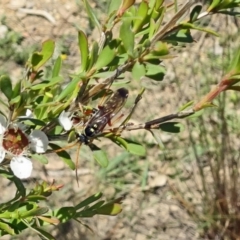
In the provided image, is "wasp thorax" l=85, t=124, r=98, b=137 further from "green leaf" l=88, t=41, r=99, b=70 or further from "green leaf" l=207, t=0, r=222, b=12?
"green leaf" l=207, t=0, r=222, b=12

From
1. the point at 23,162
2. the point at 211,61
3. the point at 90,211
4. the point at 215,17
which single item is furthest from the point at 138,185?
the point at 23,162

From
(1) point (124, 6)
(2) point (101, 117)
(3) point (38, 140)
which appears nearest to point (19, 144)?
(3) point (38, 140)

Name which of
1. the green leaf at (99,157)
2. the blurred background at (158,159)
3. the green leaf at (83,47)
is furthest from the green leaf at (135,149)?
the blurred background at (158,159)

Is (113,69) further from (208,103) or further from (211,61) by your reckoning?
(211,61)

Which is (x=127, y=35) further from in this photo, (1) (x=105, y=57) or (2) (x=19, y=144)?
(2) (x=19, y=144)

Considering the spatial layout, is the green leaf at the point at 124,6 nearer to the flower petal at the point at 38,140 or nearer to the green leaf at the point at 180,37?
the green leaf at the point at 180,37

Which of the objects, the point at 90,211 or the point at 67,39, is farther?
the point at 67,39

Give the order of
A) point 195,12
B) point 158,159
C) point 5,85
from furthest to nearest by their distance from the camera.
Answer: point 158,159
point 195,12
point 5,85

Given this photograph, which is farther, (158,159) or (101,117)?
(158,159)
